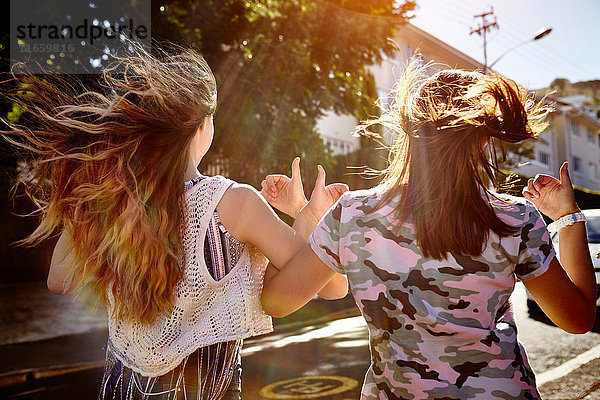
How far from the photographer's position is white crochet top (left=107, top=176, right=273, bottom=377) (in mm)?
1948

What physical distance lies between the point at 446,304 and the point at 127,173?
1116 millimetres

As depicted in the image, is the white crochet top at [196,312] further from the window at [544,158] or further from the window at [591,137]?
the window at [591,137]

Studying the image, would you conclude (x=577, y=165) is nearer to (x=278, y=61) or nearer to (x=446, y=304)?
(x=278, y=61)

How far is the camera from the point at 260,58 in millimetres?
10734

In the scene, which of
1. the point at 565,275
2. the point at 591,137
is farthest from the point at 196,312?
the point at 591,137

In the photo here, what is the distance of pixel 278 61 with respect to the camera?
1083 centimetres

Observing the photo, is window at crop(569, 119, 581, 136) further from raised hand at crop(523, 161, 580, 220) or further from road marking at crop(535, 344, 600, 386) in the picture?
raised hand at crop(523, 161, 580, 220)

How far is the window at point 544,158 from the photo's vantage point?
41406 mm

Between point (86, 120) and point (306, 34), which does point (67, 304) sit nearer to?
point (306, 34)

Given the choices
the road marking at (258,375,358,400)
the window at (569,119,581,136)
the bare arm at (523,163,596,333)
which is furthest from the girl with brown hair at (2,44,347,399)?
the window at (569,119,581,136)

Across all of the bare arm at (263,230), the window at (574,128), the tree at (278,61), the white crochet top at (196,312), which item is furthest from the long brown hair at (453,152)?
the window at (574,128)

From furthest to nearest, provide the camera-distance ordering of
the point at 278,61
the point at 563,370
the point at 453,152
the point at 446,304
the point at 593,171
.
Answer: the point at 593,171
the point at 278,61
the point at 563,370
the point at 453,152
the point at 446,304

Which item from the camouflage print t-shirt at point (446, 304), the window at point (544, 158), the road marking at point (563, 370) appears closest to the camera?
the camouflage print t-shirt at point (446, 304)

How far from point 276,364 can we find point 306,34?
6.23 metres
